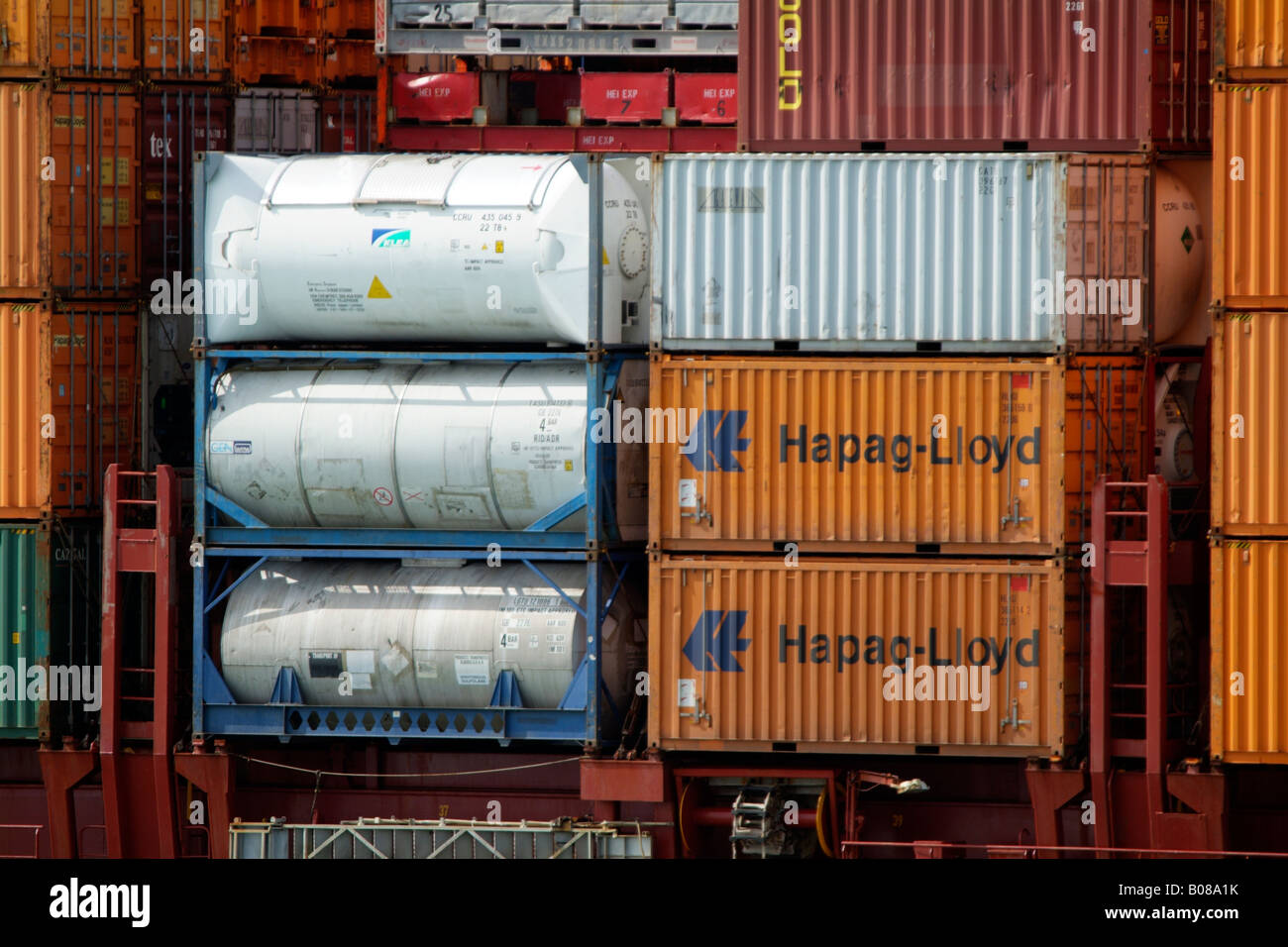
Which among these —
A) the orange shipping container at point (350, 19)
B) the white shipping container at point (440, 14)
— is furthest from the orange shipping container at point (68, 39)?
the orange shipping container at point (350, 19)

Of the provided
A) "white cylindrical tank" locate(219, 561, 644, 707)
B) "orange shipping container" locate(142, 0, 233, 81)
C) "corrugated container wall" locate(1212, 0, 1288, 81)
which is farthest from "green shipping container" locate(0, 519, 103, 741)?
"corrugated container wall" locate(1212, 0, 1288, 81)

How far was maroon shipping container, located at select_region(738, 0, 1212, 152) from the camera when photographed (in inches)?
952

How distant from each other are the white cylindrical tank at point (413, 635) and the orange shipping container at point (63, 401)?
3139 mm

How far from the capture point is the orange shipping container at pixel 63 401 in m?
25.4

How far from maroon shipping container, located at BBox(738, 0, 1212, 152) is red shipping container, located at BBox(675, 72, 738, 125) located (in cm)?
715

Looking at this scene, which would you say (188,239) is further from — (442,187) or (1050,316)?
(1050,316)

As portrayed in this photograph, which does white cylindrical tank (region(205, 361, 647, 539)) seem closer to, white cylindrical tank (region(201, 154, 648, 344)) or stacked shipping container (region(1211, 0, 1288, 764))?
white cylindrical tank (region(201, 154, 648, 344))

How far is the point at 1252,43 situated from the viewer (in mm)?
22906

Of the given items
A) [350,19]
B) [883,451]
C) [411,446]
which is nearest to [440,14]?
[350,19]

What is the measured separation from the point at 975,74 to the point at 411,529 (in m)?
9.71

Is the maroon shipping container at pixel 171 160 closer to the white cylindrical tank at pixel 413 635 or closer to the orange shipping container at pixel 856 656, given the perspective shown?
the white cylindrical tank at pixel 413 635

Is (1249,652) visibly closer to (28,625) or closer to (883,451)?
(883,451)
